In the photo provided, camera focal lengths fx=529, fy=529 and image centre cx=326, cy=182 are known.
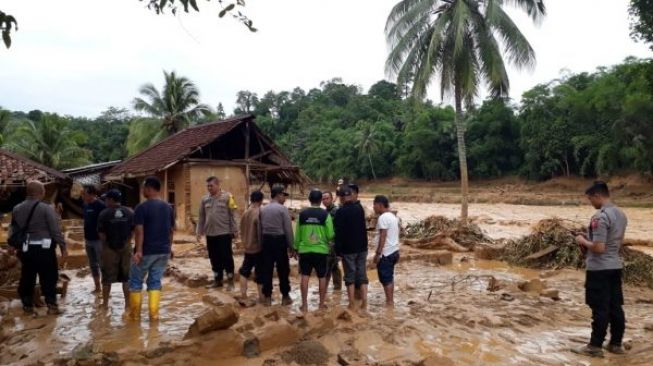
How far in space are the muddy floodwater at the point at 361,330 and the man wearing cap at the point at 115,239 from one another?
0.51 m

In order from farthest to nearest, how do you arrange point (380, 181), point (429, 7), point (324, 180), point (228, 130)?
point (324, 180), point (380, 181), point (429, 7), point (228, 130)

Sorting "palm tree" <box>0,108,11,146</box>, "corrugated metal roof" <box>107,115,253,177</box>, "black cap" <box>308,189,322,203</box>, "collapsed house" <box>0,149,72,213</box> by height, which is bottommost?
"black cap" <box>308,189,322,203</box>

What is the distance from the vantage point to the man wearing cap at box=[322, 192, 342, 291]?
7198 millimetres

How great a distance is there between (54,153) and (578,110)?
3616 centimetres

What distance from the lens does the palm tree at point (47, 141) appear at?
30094 mm

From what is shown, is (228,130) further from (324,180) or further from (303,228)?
(324,180)

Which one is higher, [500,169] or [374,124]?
[374,124]

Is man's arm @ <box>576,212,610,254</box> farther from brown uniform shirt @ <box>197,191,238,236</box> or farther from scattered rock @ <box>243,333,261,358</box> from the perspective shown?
brown uniform shirt @ <box>197,191,238,236</box>

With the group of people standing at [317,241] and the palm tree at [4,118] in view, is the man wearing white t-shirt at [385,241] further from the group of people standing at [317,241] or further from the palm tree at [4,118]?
the palm tree at [4,118]

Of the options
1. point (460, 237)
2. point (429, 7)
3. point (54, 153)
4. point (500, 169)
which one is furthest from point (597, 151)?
point (54, 153)

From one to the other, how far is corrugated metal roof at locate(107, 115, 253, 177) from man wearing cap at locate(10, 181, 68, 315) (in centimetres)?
1020

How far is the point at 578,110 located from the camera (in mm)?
39906

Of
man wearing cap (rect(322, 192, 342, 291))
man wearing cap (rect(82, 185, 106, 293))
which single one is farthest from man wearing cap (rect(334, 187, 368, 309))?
man wearing cap (rect(82, 185, 106, 293))

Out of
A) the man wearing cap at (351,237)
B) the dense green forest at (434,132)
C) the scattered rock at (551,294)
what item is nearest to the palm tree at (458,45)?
the dense green forest at (434,132)
